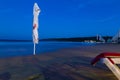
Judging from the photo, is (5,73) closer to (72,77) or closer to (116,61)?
(72,77)

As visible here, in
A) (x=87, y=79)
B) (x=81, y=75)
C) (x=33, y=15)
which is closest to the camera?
(x=87, y=79)

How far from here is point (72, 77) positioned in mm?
7309

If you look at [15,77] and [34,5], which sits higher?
[34,5]

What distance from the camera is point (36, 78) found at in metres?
7.14

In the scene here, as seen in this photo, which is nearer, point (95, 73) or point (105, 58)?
point (105, 58)

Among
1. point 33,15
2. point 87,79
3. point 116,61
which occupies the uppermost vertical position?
point 33,15

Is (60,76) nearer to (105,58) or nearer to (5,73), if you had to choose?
(5,73)

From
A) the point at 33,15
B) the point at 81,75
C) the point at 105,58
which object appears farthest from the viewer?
the point at 33,15

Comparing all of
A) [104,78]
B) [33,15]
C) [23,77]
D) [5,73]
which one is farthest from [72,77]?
[33,15]

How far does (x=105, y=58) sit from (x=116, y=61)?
29cm

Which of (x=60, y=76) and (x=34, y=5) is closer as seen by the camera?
(x=60, y=76)

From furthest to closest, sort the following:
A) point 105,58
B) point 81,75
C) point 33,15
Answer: point 33,15 → point 81,75 → point 105,58

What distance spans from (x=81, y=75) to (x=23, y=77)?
1.59 meters

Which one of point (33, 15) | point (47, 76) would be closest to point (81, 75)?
point (47, 76)
